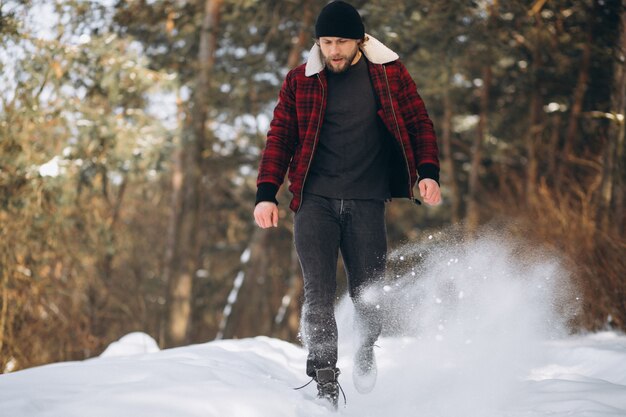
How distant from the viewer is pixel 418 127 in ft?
12.7

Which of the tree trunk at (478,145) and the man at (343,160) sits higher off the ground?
the man at (343,160)

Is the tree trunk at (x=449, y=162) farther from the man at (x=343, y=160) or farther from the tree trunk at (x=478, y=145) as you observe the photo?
the man at (x=343, y=160)

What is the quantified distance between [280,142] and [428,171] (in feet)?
2.77

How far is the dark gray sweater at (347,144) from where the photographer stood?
3.71m

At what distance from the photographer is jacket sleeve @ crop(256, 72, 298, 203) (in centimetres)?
376

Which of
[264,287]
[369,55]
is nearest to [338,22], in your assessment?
[369,55]

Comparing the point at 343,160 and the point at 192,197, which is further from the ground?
the point at 343,160

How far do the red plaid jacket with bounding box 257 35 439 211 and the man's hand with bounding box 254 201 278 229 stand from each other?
0.05 meters

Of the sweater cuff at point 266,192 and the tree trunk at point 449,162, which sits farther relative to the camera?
the tree trunk at point 449,162

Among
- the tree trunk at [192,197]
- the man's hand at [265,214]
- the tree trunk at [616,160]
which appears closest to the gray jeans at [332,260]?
the man's hand at [265,214]

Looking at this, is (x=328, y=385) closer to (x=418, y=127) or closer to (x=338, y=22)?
(x=418, y=127)

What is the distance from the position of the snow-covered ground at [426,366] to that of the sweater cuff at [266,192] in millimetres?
916

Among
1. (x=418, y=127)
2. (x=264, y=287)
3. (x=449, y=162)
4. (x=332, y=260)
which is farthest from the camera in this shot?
(x=264, y=287)

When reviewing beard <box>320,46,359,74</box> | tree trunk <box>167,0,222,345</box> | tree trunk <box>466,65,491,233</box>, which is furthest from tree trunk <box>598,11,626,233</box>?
tree trunk <box>466,65,491,233</box>
